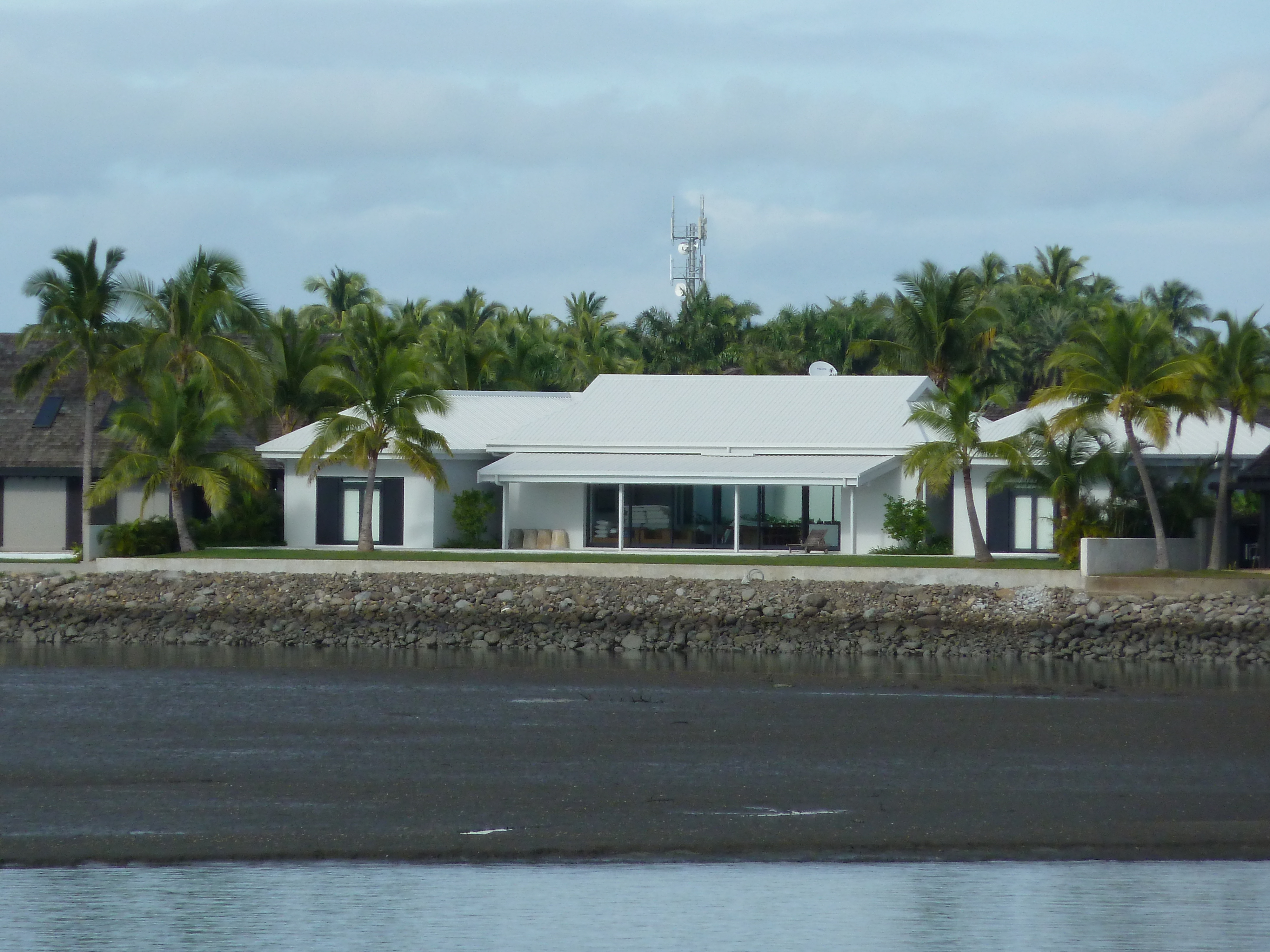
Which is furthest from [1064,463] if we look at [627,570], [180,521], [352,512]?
[180,521]

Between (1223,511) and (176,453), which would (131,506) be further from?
(1223,511)

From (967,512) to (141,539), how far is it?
59.0 ft

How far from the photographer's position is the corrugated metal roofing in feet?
124

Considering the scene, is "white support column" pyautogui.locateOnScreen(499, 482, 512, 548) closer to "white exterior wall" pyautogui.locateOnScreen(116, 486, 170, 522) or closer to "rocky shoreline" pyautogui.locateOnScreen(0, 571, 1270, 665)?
"rocky shoreline" pyautogui.locateOnScreen(0, 571, 1270, 665)

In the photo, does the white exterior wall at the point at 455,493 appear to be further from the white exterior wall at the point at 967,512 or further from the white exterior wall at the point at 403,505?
the white exterior wall at the point at 967,512

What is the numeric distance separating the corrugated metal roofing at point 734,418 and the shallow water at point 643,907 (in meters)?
25.1

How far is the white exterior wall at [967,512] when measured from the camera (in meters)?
35.7

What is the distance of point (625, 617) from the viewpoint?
31.8 meters

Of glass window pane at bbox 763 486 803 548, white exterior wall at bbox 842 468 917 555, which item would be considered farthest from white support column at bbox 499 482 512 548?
white exterior wall at bbox 842 468 917 555

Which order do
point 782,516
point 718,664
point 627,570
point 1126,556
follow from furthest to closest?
point 782,516 → point 627,570 → point 1126,556 → point 718,664

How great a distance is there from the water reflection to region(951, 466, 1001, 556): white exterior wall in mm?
6049

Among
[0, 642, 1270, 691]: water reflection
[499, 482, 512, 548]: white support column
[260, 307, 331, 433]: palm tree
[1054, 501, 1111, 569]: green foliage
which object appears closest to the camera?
[0, 642, 1270, 691]: water reflection

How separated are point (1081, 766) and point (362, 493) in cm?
2350

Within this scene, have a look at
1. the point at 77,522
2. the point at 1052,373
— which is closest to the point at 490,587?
the point at 77,522
